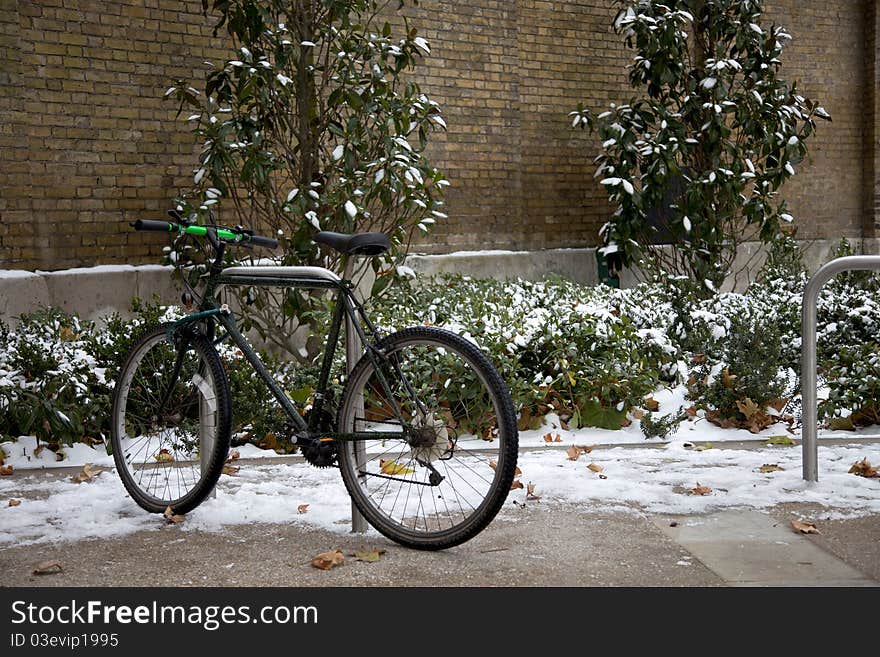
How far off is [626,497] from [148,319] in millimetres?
3217

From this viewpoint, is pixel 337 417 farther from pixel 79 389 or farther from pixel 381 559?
pixel 79 389

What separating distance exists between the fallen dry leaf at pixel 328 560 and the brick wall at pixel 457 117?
5.21 meters

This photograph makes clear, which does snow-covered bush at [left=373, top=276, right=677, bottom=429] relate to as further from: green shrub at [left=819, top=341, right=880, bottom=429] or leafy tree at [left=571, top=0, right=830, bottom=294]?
leafy tree at [left=571, top=0, right=830, bottom=294]

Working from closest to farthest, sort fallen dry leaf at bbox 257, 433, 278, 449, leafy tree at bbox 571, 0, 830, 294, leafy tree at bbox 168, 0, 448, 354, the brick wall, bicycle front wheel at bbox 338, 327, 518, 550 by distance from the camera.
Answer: bicycle front wheel at bbox 338, 327, 518, 550
fallen dry leaf at bbox 257, 433, 278, 449
leafy tree at bbox 168, 0, 448, 354
the brick wall
leafy tree at bbox 571, 0, 830, 294

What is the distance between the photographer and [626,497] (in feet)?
14.1

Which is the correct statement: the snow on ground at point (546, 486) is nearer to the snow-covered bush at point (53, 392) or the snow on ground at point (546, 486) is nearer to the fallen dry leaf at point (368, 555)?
the snow-covered bush at point (53, 392)

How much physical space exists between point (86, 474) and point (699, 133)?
7.19 m

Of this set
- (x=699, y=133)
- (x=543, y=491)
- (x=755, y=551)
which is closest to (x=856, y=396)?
(x=543, y=491)

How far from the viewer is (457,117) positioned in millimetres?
10078

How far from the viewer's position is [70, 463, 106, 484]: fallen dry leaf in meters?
4.76

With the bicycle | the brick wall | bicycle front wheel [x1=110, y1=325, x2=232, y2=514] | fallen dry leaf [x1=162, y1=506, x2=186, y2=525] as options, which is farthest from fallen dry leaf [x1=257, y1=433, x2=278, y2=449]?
the brick wall

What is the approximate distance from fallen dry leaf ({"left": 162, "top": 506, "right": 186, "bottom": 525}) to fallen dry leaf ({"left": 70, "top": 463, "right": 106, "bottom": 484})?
0.85m

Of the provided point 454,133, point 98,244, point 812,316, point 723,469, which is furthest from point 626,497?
point 454,133

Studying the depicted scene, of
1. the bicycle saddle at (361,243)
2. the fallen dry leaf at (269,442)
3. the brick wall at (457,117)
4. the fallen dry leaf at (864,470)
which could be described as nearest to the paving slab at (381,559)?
the bicycle saddle at (361,243)
